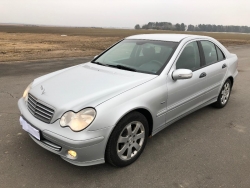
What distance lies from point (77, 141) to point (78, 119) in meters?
0.23

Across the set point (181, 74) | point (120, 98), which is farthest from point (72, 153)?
point (181, 74)

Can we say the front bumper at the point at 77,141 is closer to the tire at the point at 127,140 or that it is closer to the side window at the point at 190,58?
the tire at the point at 127,140

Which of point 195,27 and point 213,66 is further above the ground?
point 195,27

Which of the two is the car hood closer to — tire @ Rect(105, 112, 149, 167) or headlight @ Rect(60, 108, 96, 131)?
headlight @ Rect(60, 108, 96, 131)

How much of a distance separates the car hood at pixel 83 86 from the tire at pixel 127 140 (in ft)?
1.18

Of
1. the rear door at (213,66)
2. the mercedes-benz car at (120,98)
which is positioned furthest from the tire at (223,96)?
the mercedes-benz car at (120,98)

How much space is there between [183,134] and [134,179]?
1.42 metres

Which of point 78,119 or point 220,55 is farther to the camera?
point 220,55

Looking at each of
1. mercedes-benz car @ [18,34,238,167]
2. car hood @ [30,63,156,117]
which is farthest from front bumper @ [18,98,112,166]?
car hood @ [30,63,156,117]

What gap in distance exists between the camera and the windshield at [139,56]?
3480 mm

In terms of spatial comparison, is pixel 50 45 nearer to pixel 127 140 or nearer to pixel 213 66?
pixel 213 66

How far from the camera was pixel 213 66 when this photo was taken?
4234 mm

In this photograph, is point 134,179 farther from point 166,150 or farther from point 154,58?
point 154,58

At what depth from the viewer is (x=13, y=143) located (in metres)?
→ 3.33
